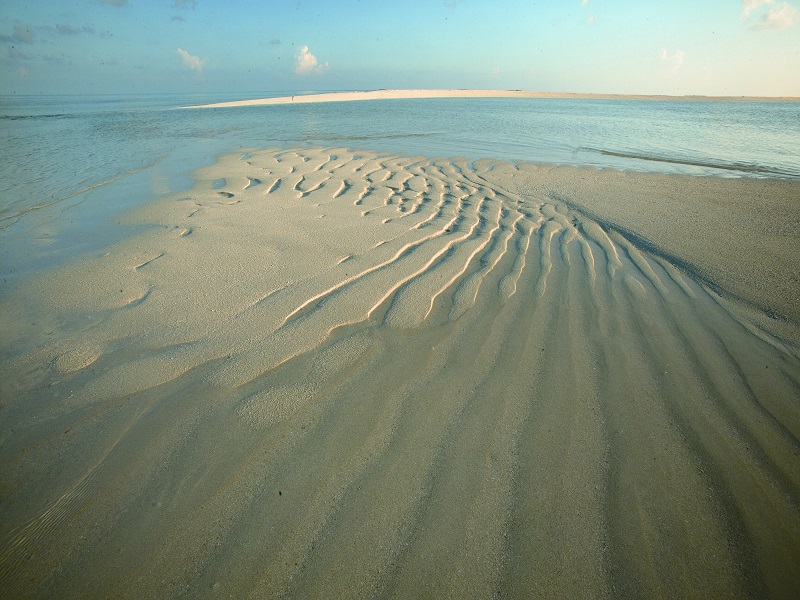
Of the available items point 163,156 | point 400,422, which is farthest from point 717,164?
point 163,156

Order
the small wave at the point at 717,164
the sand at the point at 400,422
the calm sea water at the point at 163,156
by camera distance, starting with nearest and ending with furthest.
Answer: the sand at the point at 400,422
the calm sea water at the point at 163,156
the small wave at the point at 717,164

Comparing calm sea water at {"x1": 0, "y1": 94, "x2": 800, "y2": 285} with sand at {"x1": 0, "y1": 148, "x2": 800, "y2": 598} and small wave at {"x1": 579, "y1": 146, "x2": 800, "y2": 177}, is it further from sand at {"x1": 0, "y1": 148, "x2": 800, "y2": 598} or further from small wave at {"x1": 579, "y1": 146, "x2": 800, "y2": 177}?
sand at {"x1": 0, "y1": 148, "x2": 800, "y2": 598}

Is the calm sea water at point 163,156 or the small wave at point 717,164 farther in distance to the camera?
the small wave at point 717,164

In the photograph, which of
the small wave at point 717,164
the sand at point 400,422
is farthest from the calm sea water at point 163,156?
the sand at point 400,422

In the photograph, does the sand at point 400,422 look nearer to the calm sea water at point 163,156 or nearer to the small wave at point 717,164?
the calm sea water at point 163,156

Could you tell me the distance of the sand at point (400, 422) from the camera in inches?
63.3

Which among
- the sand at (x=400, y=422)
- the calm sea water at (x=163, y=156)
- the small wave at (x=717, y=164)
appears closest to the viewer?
the sand at (x=400, y=422)

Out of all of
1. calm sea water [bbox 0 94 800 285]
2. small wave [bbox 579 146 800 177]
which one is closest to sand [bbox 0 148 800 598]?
calm sea water [bbox 0 94 800 285]

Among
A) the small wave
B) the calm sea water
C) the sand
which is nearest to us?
the sand

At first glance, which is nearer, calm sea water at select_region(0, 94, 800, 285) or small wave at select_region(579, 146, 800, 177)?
calm sea water at select_region(0, 94, 800, 285)

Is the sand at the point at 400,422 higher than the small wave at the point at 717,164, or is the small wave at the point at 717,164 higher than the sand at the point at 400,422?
the small wave at the point at 717,164

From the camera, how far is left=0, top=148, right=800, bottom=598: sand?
161 centimetres

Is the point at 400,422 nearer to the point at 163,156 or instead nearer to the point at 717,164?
the point at 163,156

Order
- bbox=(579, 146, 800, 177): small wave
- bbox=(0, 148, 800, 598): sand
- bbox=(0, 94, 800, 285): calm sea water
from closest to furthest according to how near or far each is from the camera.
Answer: bbox=(0, 148, 800, 598): sand < bbox=(0, 94, 800, 285): calm sea water < bbox=(579, 146, 800, 177): small wave
